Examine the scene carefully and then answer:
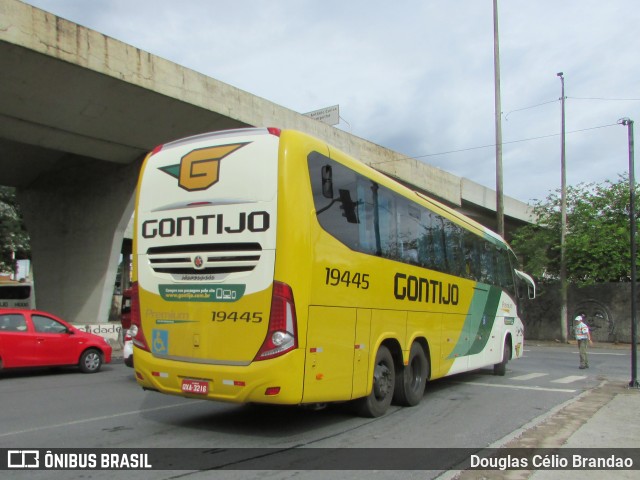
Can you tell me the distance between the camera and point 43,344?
1238 cm

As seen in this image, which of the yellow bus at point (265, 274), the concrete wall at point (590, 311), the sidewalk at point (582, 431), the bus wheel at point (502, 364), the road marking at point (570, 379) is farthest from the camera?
the concrete wall at point (590, 311)

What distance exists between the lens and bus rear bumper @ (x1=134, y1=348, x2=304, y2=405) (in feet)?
19.3

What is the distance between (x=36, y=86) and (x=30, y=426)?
1139 cm

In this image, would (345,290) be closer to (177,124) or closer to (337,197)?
(337,197)

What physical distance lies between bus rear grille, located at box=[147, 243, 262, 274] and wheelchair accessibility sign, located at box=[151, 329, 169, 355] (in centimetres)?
74

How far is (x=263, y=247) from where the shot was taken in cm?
610

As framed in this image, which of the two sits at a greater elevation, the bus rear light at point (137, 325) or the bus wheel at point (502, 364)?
the bus rear light at point (137, 325)

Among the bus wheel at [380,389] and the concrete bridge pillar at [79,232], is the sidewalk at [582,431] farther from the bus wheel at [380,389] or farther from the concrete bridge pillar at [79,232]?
the concrete bridge pillar at [79,232]

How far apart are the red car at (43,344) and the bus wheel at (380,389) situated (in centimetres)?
823

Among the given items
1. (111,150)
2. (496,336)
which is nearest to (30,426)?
(496,336)

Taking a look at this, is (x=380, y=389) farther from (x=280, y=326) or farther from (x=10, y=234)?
(x=10, y=234)

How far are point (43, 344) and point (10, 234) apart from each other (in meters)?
18.3

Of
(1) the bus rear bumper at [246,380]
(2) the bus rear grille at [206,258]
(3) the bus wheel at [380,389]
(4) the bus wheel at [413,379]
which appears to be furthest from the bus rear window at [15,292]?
(3) the bus wheel at [380,389]

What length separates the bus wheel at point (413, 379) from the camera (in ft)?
27.8
